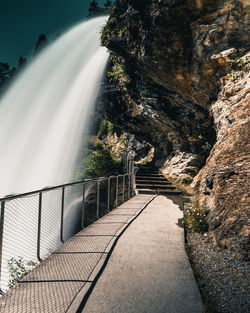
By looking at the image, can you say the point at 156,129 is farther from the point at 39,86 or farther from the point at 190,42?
the point at 39,86

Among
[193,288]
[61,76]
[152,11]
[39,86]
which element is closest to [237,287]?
[193,288]

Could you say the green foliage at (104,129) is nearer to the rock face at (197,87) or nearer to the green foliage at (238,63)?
the rock face at (197,87)

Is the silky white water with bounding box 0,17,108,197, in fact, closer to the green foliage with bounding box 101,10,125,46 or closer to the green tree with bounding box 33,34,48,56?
the green foliage with bounding box 101,10,125,46

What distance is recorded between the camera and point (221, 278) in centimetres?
267

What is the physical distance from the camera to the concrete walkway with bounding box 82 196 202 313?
207 centimetres

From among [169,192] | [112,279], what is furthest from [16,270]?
[169,192]

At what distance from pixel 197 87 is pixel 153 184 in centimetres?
581

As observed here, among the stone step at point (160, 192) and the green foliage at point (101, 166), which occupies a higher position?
the green foliage at point (101, 166)

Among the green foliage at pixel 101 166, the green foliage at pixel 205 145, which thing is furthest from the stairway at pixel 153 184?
the green foliage at pixel 101 166

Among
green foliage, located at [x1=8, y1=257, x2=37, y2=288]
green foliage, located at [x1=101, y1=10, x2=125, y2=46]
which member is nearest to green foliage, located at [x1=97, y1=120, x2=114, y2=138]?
green foliage, located at [x1=101, y1=10, x2=125, y2=46]

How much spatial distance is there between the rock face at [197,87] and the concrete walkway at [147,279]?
981 mm

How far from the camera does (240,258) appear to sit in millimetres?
2982

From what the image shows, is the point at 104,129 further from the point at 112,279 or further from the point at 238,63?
the point at 112,279

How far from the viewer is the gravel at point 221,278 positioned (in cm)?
212
